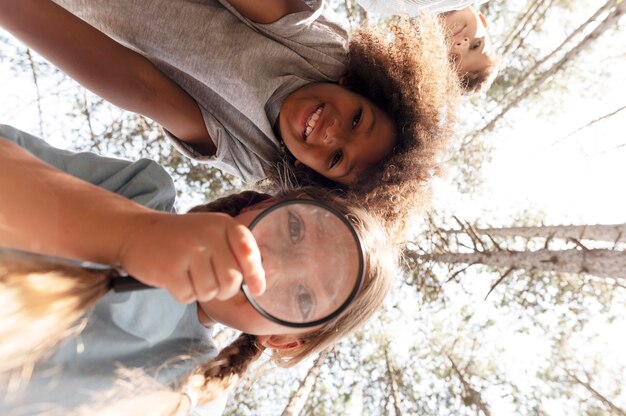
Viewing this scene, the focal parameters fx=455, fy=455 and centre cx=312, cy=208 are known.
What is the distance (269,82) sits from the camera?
1.96m

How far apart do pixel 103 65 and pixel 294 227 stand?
1442 millimetres

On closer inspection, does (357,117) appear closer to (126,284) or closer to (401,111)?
(401,111)

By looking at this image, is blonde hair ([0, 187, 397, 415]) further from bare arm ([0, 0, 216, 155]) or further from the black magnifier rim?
bare arm ([0, 0, 216, 155])

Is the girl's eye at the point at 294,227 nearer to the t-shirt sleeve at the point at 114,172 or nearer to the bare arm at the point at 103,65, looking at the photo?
the t-shirt sleeve at the point at 114,172

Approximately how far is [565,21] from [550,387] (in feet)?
15.0

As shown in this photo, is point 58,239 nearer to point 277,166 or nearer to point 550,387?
point 277,166

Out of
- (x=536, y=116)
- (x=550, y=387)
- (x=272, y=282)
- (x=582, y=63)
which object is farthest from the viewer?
(x=536, y=116)

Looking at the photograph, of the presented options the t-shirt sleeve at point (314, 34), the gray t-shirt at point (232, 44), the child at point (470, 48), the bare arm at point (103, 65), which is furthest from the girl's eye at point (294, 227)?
the child at point (470, 48)

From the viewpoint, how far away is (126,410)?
3.61 ft

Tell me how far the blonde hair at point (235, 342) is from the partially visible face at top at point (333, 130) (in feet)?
0.72

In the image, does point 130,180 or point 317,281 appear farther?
point 130,180

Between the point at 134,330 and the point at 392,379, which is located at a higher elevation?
the point at 134,330

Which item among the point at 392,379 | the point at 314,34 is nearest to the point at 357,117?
the point at 314,34

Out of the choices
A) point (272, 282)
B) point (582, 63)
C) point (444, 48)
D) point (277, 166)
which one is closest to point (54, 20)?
point (277, 166)
